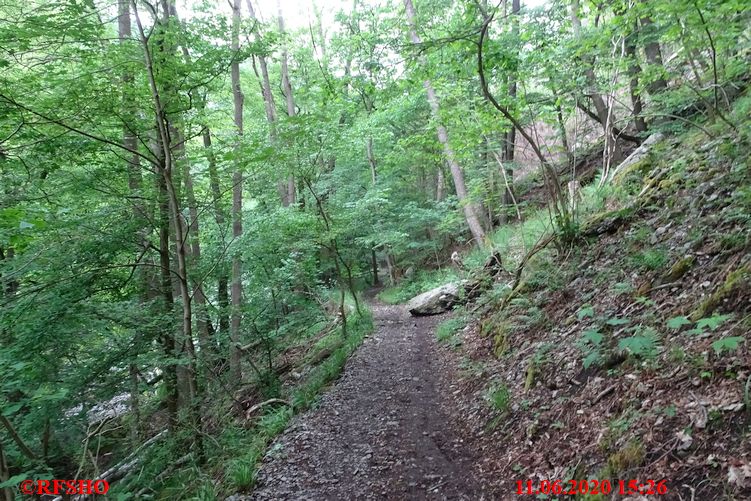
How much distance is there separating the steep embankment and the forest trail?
44 centimetres

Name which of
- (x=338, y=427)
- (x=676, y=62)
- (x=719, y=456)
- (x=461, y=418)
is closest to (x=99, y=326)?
(x=338, y=427)

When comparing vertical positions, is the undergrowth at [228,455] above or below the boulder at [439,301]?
above

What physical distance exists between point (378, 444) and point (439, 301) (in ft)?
21.9

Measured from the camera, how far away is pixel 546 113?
6.82 metres

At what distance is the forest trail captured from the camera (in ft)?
13.1

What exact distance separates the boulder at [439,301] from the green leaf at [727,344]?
24.7 feet

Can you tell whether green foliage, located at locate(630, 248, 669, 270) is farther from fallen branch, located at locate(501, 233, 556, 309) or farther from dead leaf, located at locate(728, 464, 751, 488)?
dead leaf, located at locate(728, 464, 751, 488)

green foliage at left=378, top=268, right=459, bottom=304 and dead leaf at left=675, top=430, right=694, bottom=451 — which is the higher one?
dead leaf at left=675, top=430, right=694, bottom=451

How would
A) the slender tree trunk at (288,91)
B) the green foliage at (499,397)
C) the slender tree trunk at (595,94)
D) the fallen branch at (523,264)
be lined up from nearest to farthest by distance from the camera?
the green foliage at (499,397)
the slender tree trunk at (595,94)
the fallen branch at (523,264)
the slender tree trunk at (288,91)

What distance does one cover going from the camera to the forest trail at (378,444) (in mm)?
3979

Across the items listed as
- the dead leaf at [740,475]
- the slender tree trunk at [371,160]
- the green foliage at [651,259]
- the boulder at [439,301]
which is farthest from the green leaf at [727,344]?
the slender tree trunk at [371,160]

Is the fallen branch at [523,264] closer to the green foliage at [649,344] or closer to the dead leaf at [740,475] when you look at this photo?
the green foliage at [649,344]

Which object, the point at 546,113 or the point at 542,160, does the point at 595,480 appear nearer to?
the point at 542,160

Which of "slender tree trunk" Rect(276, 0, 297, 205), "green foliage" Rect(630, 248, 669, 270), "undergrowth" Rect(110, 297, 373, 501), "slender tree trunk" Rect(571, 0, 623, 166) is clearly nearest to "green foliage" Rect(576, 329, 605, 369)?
"green foliage" Rect(630, 248, 669, 270)
